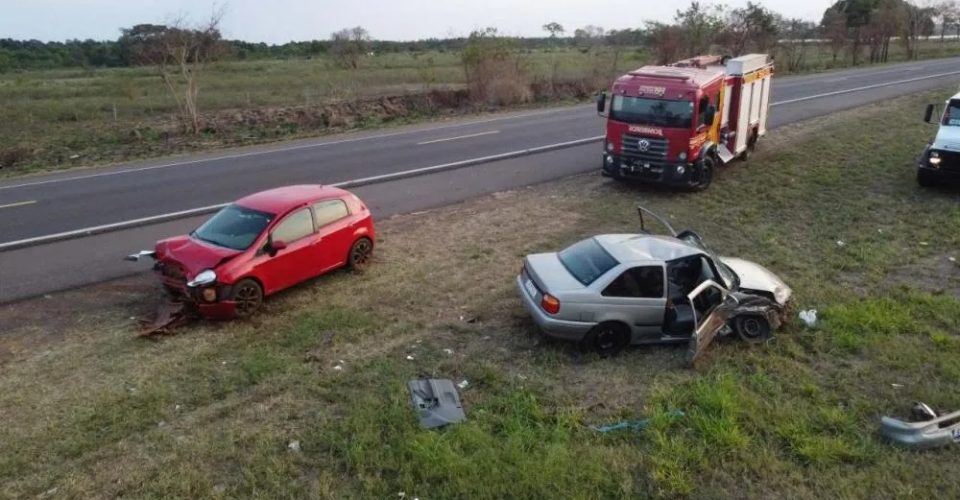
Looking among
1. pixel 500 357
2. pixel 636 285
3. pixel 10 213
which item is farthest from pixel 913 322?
pixel 10 213

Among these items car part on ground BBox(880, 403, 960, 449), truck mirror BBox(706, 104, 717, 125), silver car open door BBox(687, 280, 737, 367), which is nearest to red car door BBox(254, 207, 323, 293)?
silver car open door BBox(687, 280, 737, 367)

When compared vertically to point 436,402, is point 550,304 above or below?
above

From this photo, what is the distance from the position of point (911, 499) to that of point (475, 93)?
95.5 ft

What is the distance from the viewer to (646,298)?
8406mm

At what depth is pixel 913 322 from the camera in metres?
9.17

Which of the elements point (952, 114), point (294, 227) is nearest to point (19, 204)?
point (294, 227)

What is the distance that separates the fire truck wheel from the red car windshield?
9.61 m

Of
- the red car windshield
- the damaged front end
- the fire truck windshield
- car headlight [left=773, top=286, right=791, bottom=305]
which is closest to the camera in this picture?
the damaged front end

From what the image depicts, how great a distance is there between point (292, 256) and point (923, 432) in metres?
7.80

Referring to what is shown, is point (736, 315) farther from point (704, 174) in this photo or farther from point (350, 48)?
point (350, 48)

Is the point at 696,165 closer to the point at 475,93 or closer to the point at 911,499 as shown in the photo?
the point at 911,499

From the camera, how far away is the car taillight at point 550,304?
827 centimetres

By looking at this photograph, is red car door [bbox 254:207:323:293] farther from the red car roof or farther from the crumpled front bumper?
the crumpled front bumper

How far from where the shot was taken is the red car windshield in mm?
9773
